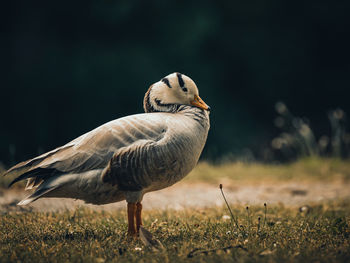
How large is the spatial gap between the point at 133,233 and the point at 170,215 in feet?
3.19

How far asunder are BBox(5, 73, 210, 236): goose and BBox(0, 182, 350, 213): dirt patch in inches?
49.1

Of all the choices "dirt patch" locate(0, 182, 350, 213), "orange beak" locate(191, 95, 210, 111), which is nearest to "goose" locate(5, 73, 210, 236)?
"orange beak" locate(191, 95, 210, 111)

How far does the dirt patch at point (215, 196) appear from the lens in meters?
4.41

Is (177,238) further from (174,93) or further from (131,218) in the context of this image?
(174,93)

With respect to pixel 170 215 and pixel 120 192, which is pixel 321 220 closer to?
pixel 170 215

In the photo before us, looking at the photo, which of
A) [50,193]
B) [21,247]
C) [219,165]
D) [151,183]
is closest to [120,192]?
[151,183]

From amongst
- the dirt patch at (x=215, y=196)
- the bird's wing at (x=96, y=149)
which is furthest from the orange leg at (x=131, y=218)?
the dirt patch at (x=215, y=196)

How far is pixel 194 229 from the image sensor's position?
10.2 feet

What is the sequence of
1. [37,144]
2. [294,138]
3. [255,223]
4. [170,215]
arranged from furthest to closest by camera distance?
[37,144] → [294,138] → [170,215] → [255,223]

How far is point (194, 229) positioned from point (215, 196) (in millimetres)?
2054

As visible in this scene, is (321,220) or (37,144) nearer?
(321,220)

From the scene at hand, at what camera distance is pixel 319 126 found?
31.6 feet

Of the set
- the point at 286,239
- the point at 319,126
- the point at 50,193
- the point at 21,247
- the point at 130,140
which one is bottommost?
the point at 319,126

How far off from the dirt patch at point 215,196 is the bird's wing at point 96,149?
124cm
